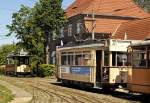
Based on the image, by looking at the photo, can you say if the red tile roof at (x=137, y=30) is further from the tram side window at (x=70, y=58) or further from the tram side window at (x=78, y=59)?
the tram side window at (x=78, y=59)

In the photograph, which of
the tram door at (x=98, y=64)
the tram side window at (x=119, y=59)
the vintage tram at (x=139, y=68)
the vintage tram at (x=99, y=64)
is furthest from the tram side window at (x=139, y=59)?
the tram door at (x=98, y=64)

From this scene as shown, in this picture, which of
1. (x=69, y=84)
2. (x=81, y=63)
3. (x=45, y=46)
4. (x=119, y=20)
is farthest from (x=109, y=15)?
(x=81, y=63)

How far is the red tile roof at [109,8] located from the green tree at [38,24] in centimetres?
701

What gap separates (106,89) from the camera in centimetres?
2664

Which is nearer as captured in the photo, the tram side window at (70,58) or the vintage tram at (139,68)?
the vintage tram at (139,68)

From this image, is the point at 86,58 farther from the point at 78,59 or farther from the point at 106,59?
the point at 106,59

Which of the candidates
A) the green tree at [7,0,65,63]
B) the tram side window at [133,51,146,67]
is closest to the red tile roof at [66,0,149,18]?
the green tree at [7,0,65,63]

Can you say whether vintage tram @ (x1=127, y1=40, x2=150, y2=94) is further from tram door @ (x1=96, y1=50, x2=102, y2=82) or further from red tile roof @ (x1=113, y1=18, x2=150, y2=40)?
red tile roof @ (x1=113, y1=18, x2=150, y2=40)

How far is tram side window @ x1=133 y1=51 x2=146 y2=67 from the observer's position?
21202 millimetres

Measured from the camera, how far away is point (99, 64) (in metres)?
26.9

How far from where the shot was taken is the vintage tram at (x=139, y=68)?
20.7 metres

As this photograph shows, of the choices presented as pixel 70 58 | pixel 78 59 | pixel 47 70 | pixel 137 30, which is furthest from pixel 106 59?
pixel 47 70

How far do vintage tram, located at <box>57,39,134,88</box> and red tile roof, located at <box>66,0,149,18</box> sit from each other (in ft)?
97.1

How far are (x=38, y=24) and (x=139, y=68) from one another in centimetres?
3353
